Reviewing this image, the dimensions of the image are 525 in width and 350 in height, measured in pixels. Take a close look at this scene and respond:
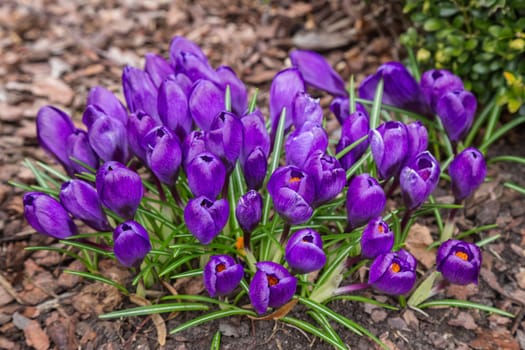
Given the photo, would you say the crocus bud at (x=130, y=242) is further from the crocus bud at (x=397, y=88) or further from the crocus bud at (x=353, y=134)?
the crocus bud at (x=397, y=88)

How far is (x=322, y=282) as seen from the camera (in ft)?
6.81

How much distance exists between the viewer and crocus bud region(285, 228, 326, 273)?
1781 mm

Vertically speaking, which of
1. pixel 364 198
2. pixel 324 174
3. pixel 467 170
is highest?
pixel 324 174

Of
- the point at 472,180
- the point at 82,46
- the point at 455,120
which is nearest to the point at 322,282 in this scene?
the point at 472,180

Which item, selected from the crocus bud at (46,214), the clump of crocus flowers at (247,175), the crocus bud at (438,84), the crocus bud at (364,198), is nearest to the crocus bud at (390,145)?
the clump of crocus flowers at (247,175)

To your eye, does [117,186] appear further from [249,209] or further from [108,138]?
[249,209]

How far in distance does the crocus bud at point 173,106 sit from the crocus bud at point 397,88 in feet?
2.68

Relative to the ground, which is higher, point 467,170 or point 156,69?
point 156,69

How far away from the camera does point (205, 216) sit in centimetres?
179

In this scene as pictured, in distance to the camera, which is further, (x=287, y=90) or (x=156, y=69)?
(x=156, y=69)

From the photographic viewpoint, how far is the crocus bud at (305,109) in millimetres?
2115

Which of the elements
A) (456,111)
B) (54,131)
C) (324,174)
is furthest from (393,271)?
(54,131)

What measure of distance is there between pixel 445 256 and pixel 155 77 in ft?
4.03

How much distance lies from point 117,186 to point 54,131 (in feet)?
1.55
